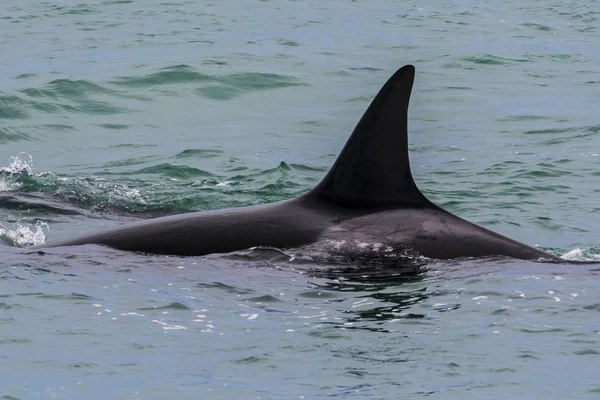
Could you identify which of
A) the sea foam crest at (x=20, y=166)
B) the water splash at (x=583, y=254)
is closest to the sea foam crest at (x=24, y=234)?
the sea foam crest at (x=20, y=166)

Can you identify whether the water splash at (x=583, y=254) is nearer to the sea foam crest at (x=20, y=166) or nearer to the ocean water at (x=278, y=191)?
the ocean water at (x=278, y=191)

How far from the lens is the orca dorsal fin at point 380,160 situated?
9.95 meters

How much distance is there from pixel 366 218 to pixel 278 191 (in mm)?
5365

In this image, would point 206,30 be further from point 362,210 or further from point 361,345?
A: point 361,345

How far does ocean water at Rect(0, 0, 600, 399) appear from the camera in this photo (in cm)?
798

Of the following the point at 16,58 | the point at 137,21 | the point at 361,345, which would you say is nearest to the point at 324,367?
the point at 361,345

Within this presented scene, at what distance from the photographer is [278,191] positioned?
15.7m

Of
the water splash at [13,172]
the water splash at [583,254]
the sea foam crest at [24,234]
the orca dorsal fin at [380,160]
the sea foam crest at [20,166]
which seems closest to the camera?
the orca dorsal fin at [380,160]

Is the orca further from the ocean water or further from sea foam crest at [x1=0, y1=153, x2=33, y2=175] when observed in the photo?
sea foam crest at [x1=0, y1=153, x2=33, y2=175]

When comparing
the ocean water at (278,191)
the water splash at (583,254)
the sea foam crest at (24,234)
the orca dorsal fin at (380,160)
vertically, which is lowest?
the water splash at (583,254)

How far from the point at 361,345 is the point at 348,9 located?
103 feet

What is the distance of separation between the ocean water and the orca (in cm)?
21

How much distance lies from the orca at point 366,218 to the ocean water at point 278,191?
0.70ft

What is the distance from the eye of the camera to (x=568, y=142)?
62.8 feet
